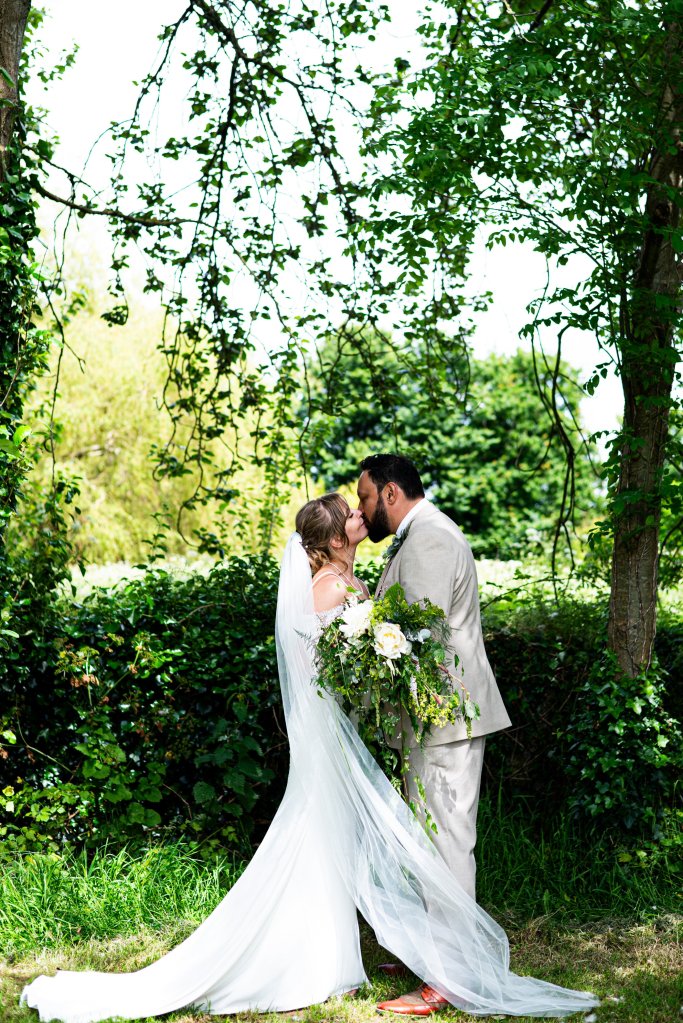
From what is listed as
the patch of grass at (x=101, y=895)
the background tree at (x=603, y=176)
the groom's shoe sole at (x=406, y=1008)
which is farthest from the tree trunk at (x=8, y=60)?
the groom's shoe sole at (x=406, y=1008)

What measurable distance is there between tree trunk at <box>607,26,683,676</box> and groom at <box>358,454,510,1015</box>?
4.47 ft

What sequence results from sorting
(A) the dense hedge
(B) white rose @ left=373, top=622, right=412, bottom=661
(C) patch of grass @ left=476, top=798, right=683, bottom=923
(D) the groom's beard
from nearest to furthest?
(B) white rose @ left=373, top=622, right=412, bottom=661, (D) the groom's beard, (C) patch of grass @ left=476, top=798, right=683, bottom=923, (A) the dense hedge

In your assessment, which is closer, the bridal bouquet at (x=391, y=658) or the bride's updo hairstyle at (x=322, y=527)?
the bridal bouquet at (x=391, y=658)

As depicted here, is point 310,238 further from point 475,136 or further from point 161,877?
point 161,877

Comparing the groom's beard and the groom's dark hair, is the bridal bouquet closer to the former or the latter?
the groom's beard

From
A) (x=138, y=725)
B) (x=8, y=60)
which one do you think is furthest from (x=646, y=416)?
(x=8, y=60)

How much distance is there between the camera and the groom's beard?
15.5ft

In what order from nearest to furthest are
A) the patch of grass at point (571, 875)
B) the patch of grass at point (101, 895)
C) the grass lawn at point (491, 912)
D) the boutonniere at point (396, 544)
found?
the grass lawn at point (491, 912) < the boutonniere at point (396, 544) < the patch of grass at point (101, 895) < the patch of grass at point (571, 875)

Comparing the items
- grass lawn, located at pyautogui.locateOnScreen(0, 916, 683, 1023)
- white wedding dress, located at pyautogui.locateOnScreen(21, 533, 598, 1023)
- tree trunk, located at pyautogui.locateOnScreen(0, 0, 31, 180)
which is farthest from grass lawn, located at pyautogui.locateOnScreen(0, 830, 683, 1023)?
tree trunk, located at pyautogui.locateOnScreen(0, 0, 31, 180)

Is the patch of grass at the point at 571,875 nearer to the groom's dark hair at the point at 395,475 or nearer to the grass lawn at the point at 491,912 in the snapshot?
the grass lawn at the point at 491,912

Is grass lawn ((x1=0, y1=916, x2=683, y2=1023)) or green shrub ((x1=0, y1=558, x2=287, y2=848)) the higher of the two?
green shrub ((x1=0, y1=558, x2=287, y2=848))

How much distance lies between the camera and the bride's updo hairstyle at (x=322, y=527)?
4695mm

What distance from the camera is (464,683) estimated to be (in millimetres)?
4523

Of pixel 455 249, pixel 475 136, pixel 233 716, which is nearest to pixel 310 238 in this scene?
pixel 455 249
